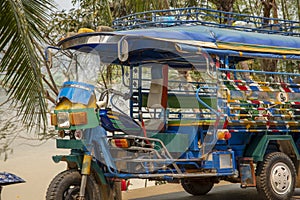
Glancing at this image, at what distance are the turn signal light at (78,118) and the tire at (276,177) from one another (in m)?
2.59

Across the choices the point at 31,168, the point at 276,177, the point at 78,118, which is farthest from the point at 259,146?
the point at 31,168

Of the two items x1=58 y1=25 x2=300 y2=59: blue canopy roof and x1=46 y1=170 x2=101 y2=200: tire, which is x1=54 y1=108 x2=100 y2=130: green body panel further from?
x1=58 y1=25 x2=300 y2=59: blue canopy roof

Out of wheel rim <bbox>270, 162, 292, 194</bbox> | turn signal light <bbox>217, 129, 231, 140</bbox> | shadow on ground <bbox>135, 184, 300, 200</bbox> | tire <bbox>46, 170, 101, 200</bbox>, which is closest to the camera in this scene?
tire <bbox>46, 170, 101, 200</bbox>

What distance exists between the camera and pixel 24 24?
741 centimetres

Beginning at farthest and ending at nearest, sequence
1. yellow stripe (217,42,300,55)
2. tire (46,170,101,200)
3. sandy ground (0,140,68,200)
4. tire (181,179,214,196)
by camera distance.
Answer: sandy ground (0,140,68,200), tire (181,179,214,196), yellow stripe (217,42,300,55), tire (46,170,101,200)

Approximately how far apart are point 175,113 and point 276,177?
1571 mm

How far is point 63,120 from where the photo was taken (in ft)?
23.7

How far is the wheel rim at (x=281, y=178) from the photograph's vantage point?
840cm

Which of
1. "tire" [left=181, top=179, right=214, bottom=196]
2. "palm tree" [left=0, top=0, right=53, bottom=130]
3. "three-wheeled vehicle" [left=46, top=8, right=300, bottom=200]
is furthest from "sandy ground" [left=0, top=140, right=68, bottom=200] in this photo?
"palm tree" [left=0, top=0, right=53, bottom=130]

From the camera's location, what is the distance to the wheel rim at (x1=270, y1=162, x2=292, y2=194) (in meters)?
8.40

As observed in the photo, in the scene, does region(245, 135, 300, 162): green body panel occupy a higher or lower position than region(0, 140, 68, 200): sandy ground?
higher

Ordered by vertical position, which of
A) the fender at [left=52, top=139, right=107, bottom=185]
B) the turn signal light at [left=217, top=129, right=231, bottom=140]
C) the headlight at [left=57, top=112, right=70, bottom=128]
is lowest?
the fender at [left=52, top=139, right=107, bottom=185]

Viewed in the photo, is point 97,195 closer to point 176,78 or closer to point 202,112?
point 202,112

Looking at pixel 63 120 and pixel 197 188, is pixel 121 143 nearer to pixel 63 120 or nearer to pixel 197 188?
pixel 63 120
